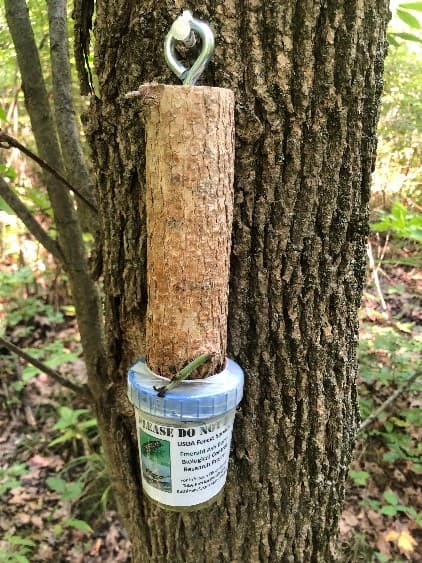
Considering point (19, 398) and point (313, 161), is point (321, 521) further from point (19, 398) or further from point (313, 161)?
point (19, 398)

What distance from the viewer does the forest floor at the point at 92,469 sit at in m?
2.30

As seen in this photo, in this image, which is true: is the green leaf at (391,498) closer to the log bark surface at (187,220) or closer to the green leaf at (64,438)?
the green leaf at (64,438)

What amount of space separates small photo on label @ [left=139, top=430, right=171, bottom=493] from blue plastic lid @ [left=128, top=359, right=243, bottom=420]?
7 centimetres

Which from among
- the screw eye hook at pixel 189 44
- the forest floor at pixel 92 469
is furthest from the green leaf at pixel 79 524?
the screw eye hook at pixel 189 44

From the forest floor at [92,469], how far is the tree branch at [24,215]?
5.12 feet

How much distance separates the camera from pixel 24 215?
4.31ft

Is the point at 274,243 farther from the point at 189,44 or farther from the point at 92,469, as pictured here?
the point at 92,469

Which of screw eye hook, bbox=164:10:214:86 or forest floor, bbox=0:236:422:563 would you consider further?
forest floor, bbox=0:236:422:563

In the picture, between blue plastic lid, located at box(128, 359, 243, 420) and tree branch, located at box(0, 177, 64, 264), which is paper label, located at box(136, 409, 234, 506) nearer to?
blue plastic lid, located at box(128, 359, 243, 420)

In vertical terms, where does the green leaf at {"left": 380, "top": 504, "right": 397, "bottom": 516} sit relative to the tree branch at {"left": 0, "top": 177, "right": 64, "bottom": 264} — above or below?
below

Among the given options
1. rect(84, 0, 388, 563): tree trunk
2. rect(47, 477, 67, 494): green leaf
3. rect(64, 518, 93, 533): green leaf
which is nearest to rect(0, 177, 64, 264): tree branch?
rect(84, 0, 388, 563): tree trunk

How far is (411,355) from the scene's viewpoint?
10.3ft

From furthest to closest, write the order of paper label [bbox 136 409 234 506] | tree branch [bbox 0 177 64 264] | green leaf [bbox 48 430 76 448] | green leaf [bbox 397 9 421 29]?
green leaf [bbox 48 430 76 448]
tree branch [bbox 0 177 64 264]
green leaf [bbox 397 9 421 29]
paper label [bbox 136 409 234 506]

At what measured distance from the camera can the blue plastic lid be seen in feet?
2.54
